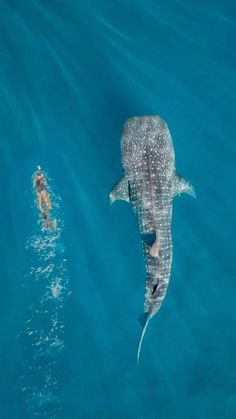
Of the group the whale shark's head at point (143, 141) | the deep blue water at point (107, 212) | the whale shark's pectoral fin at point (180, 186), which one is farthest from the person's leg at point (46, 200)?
the whale shark's pectoral fin at point (180, 186)

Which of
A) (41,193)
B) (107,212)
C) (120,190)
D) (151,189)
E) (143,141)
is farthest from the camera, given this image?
(107,212)

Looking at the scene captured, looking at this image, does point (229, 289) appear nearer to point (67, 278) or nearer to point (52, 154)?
point (67, 278)

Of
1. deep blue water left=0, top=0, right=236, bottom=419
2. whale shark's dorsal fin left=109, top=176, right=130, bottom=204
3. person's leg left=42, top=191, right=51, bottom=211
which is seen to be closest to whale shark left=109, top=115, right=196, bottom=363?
whale shark's dorsal fin left=109, top=176, right=130, bottom=204

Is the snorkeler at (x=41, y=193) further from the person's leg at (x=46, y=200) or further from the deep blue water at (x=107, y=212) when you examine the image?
the deep blue water at (x=107, y=212)

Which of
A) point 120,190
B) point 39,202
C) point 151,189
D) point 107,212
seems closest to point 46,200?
point 39,202

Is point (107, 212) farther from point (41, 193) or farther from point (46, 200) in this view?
point (41, 193)

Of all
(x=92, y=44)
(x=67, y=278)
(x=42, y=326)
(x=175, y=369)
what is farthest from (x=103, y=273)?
(x=92, y=44)

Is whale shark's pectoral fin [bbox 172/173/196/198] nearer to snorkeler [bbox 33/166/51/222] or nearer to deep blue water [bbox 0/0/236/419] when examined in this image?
deep blue water [bbox 0/0/236/419]
